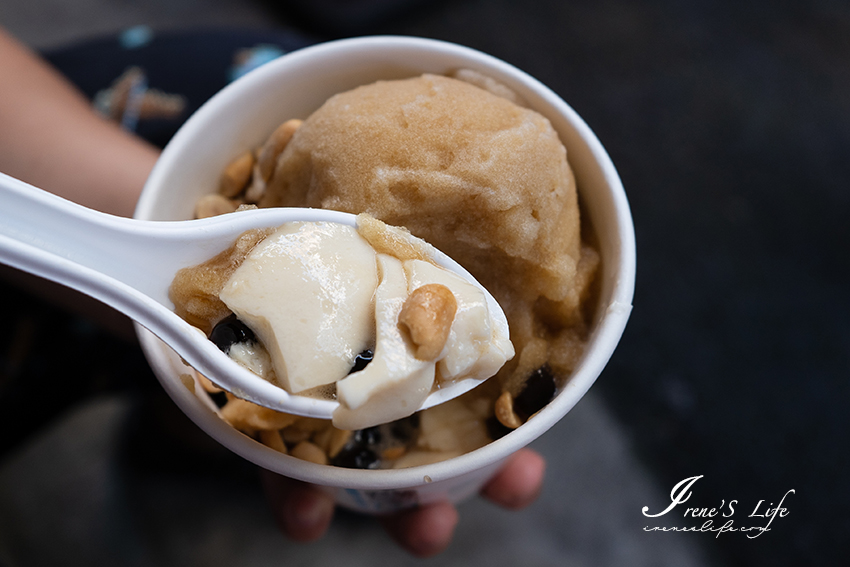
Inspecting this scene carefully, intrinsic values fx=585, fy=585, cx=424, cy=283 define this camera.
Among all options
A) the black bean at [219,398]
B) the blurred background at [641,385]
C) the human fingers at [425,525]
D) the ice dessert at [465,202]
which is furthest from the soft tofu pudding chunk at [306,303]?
the blurred background at [641,385]

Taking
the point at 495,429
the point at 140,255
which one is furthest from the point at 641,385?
the point at 140,255

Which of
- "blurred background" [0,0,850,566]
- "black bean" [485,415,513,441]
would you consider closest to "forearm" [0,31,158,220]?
"blurred background" [0,0,850,566]

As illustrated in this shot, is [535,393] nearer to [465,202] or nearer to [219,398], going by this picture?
[465,202]

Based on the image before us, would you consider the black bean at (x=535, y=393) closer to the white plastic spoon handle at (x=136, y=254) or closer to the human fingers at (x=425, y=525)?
the white plastic spoon handle at (x=136, y=254)

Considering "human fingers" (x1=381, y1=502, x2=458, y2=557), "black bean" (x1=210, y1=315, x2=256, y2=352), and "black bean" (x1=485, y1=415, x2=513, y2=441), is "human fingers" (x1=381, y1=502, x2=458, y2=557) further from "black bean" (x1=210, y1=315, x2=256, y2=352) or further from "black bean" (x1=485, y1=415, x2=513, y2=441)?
"black bean" (x1=210, y1=315, x2=256, y2=352)

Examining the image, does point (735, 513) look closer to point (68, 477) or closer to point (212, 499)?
point (212, 499)

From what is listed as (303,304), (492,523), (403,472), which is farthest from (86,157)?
(492,523)
